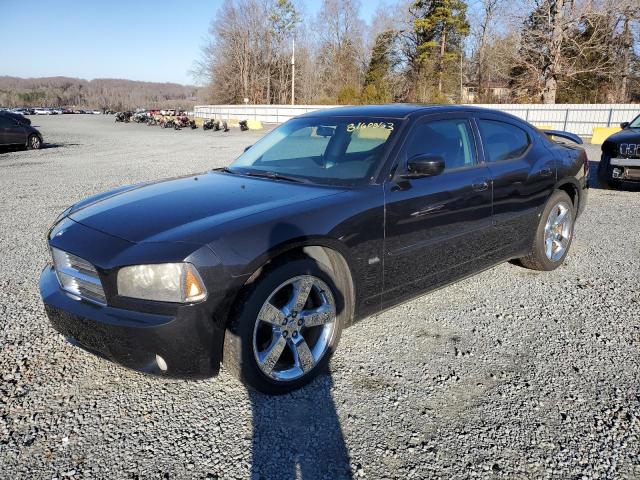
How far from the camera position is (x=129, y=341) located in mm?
2363

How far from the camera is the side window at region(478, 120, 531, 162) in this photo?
4004mm

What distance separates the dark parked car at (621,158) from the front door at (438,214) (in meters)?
5.96

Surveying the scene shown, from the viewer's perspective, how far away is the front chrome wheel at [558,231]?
183 inches

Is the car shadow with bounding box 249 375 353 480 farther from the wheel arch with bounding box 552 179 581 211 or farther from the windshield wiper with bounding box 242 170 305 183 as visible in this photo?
the wheel arch with bounding box 552 179 581 211

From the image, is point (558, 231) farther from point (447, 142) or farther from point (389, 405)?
point (389, 405)

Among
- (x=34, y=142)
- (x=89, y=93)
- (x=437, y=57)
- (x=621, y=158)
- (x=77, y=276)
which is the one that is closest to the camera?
(x=77, y=276)

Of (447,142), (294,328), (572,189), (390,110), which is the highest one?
(390,110)

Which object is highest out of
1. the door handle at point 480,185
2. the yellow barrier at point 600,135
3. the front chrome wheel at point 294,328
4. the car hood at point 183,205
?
the yellow barrier at point 600,135

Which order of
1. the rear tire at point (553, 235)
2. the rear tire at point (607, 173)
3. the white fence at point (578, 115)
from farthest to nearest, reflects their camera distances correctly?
the white fence at point (578, 115) → the rear tire at point (607, 173) → the rear tire at point (553, 235)

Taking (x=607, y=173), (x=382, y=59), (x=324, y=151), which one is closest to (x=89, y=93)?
(x=382, y=59)

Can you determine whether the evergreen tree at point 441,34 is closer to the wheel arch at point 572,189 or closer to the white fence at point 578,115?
the white fence at point 578,115

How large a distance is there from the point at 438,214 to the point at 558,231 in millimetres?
2043

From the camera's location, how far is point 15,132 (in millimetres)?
17391

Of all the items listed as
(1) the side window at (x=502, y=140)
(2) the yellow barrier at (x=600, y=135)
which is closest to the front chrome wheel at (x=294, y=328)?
(1) the side window at (x=502, y=140)
